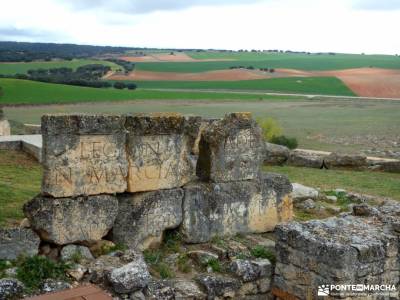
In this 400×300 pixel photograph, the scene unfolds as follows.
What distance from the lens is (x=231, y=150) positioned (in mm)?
9000

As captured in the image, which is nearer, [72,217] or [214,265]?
[72,217]

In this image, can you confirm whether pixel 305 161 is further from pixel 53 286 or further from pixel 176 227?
pixel 53 286

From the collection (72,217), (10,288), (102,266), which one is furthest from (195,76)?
(10,288)

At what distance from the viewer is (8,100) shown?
159 feet

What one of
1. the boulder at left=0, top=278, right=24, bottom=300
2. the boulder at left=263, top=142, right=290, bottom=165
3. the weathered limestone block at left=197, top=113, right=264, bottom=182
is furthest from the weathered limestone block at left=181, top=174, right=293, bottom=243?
the boulder at left=263, top=142, right=290, bottom=165

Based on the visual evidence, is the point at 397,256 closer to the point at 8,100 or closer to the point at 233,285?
the point at 233,285

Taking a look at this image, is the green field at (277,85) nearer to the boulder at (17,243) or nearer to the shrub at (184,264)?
the shrub at (184,264)

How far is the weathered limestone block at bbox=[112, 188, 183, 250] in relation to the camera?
26.7 feet

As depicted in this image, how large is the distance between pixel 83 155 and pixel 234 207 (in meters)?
2.69

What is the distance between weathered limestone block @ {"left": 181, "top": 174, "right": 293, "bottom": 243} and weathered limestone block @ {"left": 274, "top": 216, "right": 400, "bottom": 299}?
3.61 feet

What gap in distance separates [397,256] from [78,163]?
183 inches

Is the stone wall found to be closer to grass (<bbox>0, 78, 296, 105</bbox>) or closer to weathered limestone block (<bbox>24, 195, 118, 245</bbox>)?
weathered limestone block (<bbox>24, 195, 118, 245</bbox>)

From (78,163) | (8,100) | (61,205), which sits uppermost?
(78,163)

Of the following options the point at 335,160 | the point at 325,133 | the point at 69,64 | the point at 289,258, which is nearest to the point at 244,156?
the point at 289,258
